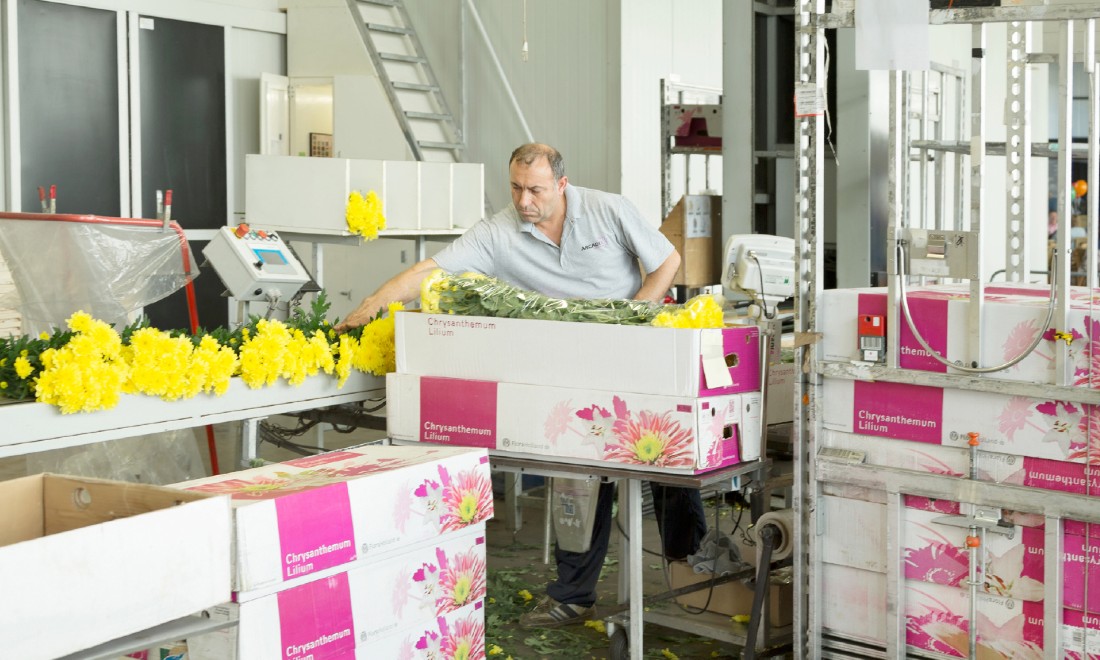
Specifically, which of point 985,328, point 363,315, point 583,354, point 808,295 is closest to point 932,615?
point 985,328

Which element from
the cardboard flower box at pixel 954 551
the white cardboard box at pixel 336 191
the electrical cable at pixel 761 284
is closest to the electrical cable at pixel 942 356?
the cardboard flower box at pixel 954 551

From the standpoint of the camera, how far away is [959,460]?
3.11 metres

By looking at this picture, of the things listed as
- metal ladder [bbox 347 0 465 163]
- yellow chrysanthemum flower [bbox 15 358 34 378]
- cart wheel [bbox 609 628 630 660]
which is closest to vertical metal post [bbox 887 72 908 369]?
cart wheel [bbox 609 628 630 660]

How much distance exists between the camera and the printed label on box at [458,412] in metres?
3.64

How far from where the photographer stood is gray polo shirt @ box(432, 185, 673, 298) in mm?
4402

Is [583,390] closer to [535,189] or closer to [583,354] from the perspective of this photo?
[583,354]

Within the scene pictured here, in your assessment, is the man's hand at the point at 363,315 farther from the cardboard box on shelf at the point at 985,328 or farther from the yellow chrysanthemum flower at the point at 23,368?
the cardboard box on shelf at the point at 985,328

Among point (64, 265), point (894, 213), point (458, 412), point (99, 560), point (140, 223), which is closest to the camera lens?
point (99, 560)

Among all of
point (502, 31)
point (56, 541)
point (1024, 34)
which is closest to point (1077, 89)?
point (502, 31)

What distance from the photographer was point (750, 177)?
21.4ft

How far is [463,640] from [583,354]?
0.89 m

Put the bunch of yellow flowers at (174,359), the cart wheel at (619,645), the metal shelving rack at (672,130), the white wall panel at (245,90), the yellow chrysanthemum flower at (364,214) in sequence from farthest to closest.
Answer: the white wall panel at (245,90) < the metal shelving rack at (672,130) < the yellow chrysanthemum flower at (364,214) < the cart wheel at (619,645) < the bunch of yellow flowers at (174,359)

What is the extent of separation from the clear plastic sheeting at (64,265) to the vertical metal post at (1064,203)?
3.64m

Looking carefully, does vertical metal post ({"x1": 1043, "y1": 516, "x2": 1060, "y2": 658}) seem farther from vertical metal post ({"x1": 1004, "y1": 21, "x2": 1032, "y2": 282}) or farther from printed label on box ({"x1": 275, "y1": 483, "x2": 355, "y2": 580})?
printed label on box ({"x1": 275, "y1": 483, "x2": 355, "y2": 580})
